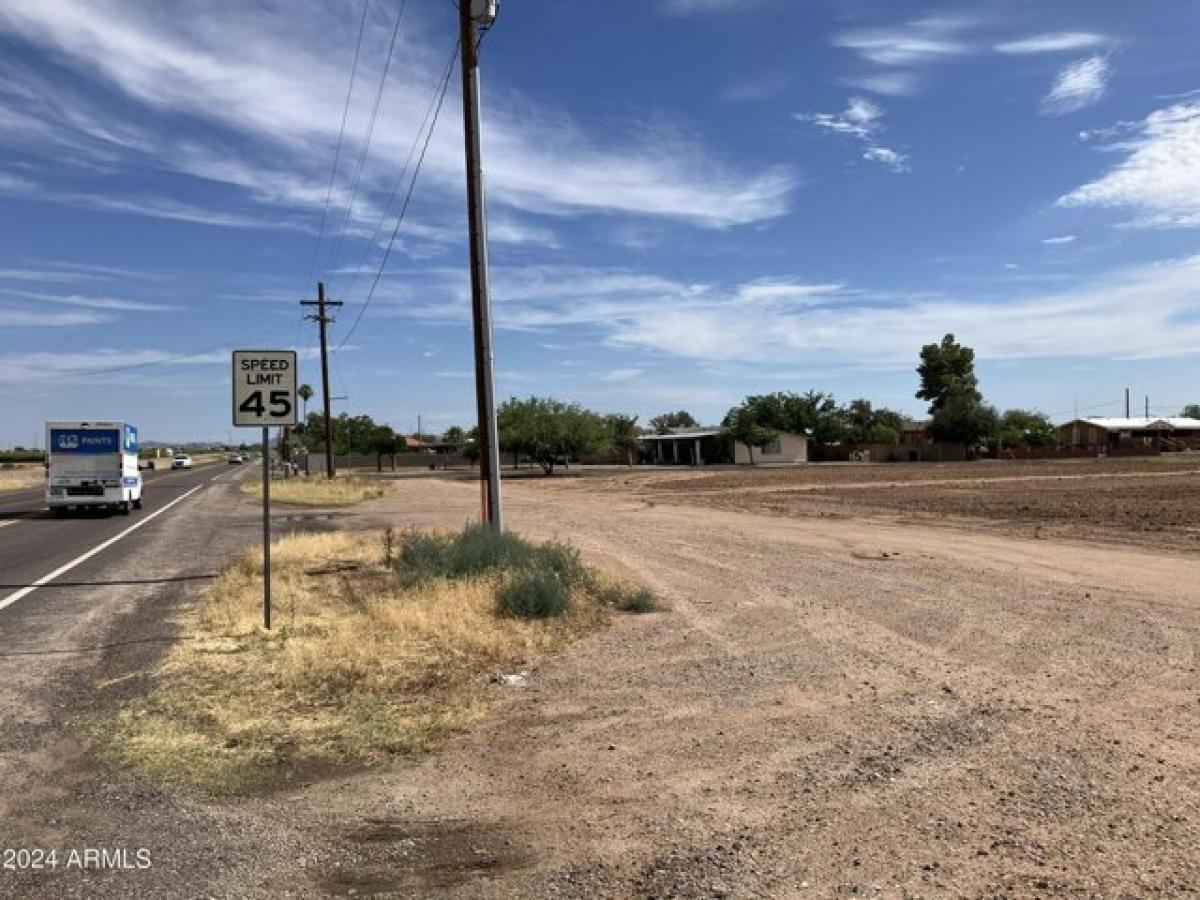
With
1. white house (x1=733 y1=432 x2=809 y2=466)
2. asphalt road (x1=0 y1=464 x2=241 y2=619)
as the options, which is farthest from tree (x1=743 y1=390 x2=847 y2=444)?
asphalt road (x1=0 y1=464 x2=241 y2=619)

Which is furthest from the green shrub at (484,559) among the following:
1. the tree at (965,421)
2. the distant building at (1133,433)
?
the distant building at (1133,433)

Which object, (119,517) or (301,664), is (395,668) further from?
(119,517)

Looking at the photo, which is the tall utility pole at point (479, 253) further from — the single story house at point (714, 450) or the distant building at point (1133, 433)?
the distant building at point (1133, 433)

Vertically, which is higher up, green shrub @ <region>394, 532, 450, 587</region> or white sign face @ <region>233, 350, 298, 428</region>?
white sign face @ <region>233, 350, 298, 428</region>

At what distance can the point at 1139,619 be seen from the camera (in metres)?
10.4

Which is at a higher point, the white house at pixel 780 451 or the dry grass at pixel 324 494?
the white house at pixel 780 451

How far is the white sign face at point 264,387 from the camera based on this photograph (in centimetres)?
1028

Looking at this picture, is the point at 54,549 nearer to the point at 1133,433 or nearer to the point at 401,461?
the point at 401,461

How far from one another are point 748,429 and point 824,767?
93055mm

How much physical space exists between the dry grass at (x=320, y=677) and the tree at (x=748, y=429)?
3394 inches

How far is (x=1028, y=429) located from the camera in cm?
12069

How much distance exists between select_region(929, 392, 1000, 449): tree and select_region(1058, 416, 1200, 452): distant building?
20.9 meters

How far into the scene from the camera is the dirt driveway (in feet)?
14.4

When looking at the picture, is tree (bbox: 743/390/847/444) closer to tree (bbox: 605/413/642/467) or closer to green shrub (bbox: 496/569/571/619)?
tree (bbox: 605/413/642/467)
